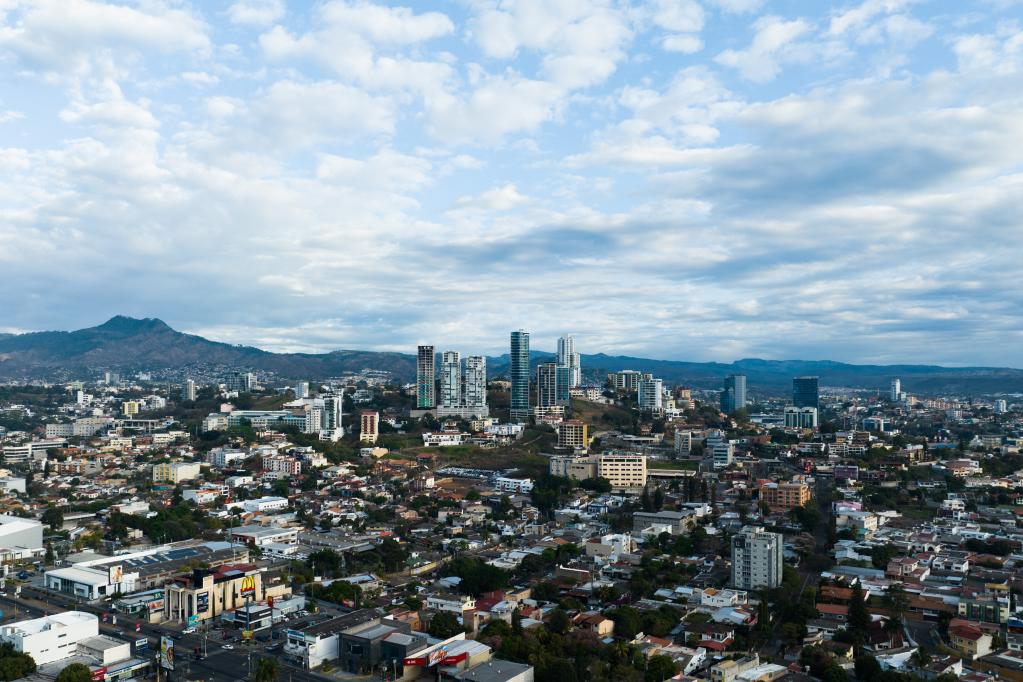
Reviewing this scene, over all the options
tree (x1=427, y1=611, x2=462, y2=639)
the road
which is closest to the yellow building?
the road

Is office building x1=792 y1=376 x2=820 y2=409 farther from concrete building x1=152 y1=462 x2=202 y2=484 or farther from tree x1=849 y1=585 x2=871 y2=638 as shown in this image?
tree x1=849 y1=585 x2=871 y2=638

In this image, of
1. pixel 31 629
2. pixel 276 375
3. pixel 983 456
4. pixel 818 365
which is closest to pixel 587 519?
pixel 31 629

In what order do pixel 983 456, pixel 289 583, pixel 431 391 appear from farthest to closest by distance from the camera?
pixel 431 391, pixel 983 456, pixel 289 583

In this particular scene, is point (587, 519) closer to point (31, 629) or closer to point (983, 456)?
point (31, 629)

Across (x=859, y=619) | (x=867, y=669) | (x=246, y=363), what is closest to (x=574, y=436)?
(x=859, y=619)

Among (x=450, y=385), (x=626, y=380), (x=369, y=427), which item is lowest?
(x=369, y=427)

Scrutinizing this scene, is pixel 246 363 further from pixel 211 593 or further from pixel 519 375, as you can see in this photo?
pixel 211 593

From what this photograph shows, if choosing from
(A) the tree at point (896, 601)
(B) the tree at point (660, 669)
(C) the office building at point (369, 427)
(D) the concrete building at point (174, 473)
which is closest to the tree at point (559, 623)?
(B) the tree at point (660, 669)
